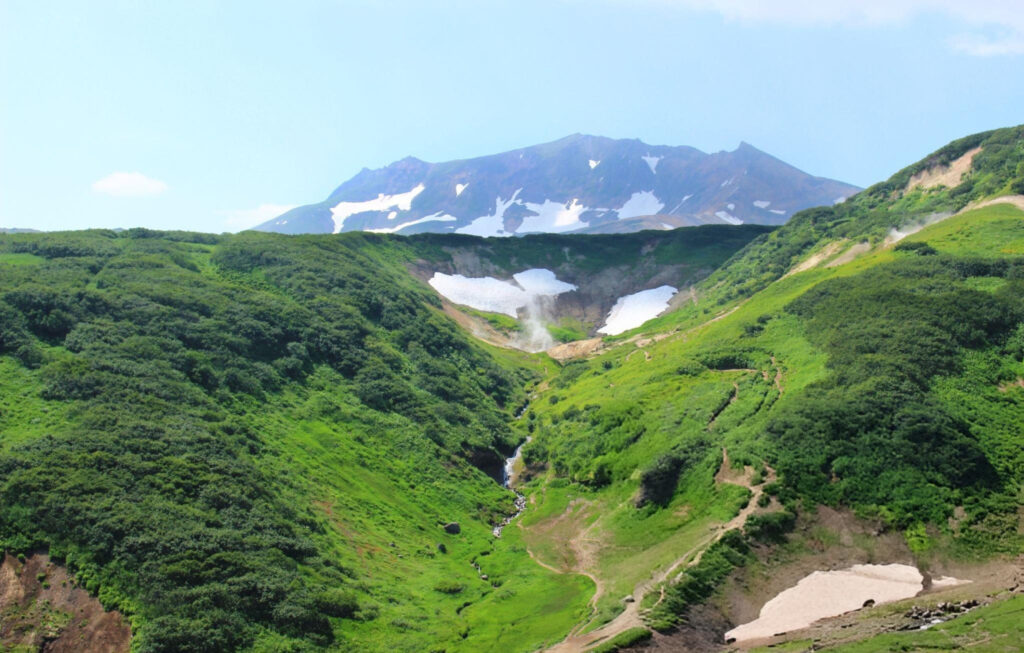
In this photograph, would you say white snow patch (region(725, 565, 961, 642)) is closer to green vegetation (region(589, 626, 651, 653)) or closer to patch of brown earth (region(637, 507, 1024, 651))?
patch of brown earth (region(637, 507, 1024, 651))

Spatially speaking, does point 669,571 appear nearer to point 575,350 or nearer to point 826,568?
point 826,568

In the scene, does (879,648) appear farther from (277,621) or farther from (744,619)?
(277,621)

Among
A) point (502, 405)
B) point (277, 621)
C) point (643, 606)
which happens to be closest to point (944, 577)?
point (643, 606)

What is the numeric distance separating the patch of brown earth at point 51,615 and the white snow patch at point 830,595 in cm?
3095

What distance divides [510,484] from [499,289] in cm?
8089

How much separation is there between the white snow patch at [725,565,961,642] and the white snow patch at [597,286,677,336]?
306ft

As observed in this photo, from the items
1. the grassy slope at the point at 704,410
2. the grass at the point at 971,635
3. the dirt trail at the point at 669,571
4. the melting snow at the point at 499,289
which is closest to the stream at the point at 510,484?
the grassy slope at the point at 704,410

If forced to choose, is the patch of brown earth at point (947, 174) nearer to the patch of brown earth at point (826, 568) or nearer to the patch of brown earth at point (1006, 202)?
the patch of brown earth at point (1006, 202)

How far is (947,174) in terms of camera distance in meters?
106

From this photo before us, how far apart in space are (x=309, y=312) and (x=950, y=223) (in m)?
80.5

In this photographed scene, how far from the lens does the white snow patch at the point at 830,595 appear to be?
34.0m

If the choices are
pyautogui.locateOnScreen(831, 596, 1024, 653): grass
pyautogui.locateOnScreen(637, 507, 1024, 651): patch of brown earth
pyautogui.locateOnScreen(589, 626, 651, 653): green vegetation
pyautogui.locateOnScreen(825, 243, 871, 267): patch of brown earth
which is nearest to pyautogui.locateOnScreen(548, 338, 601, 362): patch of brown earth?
pyautogui.locateOnScreen(825, 243, 871, 267): patch of brown earth

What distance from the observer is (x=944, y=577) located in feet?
119

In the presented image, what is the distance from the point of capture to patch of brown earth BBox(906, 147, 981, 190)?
103 metres
